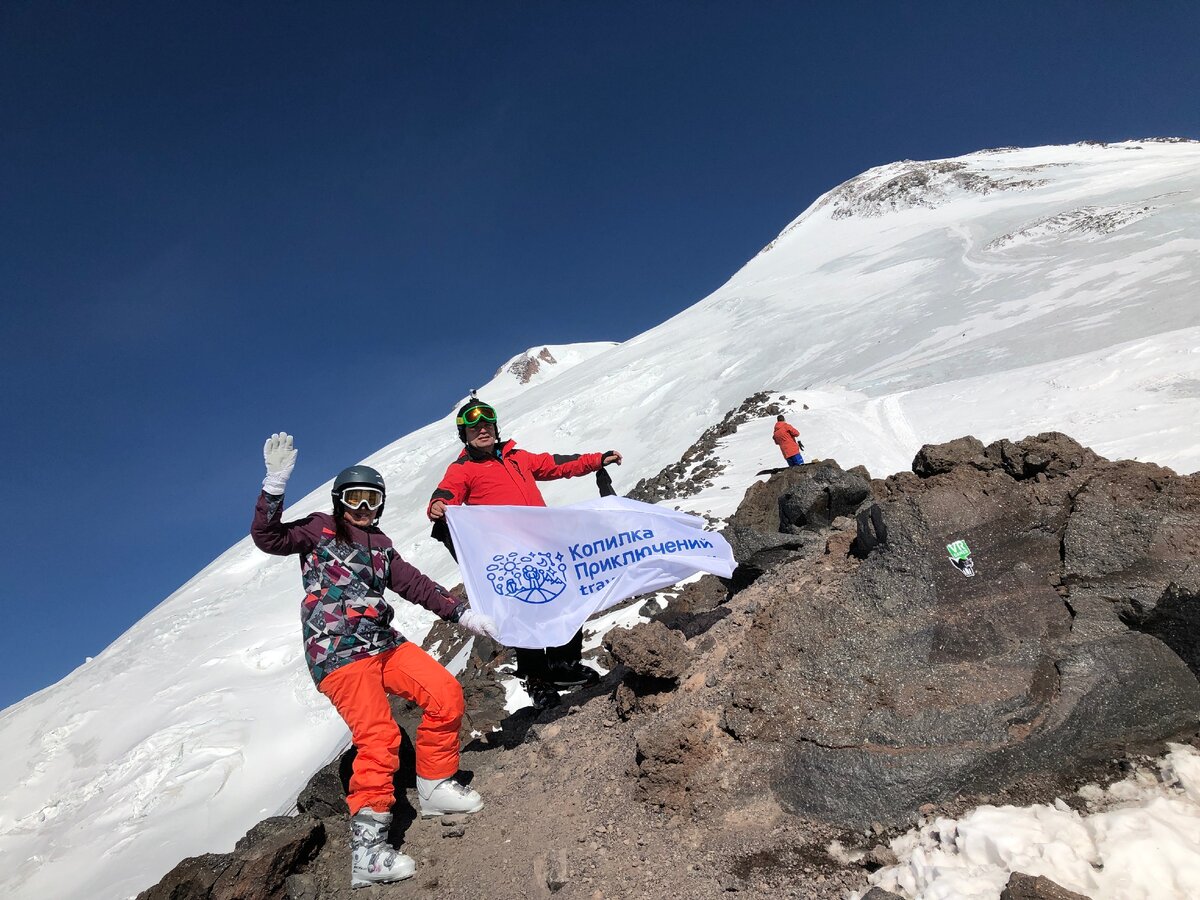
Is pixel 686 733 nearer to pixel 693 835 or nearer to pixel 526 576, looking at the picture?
pixel 693 835

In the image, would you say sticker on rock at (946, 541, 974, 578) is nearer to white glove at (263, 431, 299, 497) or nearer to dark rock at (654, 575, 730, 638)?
dark rock at (654, 575, 730, 638)

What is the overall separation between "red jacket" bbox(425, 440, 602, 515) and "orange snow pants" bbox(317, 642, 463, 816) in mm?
1492

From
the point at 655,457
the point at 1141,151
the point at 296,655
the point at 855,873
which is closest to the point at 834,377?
the point at 655,457

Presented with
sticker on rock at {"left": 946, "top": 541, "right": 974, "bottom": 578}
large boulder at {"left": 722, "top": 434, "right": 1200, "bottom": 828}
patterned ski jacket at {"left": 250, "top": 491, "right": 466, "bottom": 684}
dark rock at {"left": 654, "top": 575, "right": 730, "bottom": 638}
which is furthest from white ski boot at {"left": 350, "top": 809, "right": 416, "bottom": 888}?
sticker on rock at {"left": 946, "top": 541, "right": 974, "bottom": 578}

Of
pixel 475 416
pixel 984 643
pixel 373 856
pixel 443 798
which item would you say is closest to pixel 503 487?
pixel 475 416

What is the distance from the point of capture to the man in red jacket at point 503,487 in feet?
17.3

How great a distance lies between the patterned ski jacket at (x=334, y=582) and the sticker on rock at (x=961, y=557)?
10.7 ft

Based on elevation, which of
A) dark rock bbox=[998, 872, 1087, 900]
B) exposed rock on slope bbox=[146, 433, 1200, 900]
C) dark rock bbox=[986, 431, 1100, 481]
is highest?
dark rock bbox=[986, 431, 1100, 481]

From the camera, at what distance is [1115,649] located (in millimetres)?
3018

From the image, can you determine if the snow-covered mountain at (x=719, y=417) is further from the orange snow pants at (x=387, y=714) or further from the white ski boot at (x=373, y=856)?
the white ski boot at (x=373, y=856)

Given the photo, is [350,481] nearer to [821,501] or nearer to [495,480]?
[495,480]

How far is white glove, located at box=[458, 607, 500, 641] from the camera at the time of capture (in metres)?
4.38

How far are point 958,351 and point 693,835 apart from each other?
27051 millimetres

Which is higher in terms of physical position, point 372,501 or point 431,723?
point 372,501
